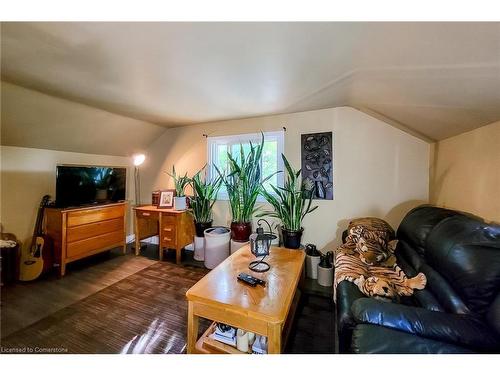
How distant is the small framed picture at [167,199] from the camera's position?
3355 millimetres

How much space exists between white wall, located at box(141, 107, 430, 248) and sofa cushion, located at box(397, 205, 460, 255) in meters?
0.56

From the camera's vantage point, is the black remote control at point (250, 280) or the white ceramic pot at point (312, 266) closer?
the black remote control at point (250, 280)

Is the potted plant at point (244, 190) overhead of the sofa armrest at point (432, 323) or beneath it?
overhead

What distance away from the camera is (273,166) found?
3031mm

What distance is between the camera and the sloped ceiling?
1.10 meters

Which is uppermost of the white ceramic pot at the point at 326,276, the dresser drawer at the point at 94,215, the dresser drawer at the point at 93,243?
the dresser drawer at the point at 94,215

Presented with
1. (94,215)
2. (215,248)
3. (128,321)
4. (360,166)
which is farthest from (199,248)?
(360,166)

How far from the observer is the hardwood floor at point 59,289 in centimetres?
181

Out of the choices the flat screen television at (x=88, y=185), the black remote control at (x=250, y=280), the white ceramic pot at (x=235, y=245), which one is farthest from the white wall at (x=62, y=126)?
the black remote control at (x=250, y=280)

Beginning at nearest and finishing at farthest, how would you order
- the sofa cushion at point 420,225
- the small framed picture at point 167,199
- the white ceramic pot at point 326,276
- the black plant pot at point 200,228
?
the sofa cushion at point 420,225, the white ceramic pot at point 326,276, the black plant pot at point 200,228, the small framed picture at point 167,199

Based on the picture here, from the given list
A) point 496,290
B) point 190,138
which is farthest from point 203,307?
point 190,138

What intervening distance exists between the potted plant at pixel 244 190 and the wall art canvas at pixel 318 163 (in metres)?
0.54

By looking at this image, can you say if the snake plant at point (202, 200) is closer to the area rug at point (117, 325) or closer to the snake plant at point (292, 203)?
the snake plant at point (292, 203)

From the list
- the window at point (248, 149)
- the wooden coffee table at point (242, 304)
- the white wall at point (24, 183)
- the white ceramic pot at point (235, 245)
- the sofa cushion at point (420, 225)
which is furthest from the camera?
the window at point (248, 149)
